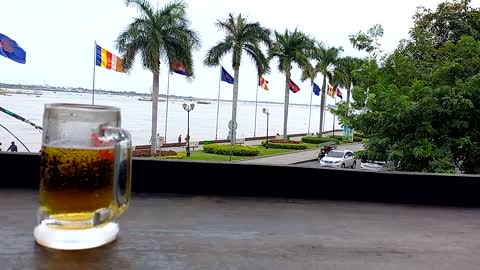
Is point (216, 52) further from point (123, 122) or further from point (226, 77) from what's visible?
point (123, 122)

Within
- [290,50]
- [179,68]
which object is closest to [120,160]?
[179,68]

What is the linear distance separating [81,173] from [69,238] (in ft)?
0.40

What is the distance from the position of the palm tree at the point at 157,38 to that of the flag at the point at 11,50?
11.0ft

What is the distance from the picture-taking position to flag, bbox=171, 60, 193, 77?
52.0ft

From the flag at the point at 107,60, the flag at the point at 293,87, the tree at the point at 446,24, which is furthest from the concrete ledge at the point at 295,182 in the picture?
the flag at the point at 293,87

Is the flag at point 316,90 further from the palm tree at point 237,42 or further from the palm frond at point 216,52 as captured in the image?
the palm frond at point 216,52

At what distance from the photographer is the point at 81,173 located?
2.59 feet

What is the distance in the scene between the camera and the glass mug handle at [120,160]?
2.55 feet

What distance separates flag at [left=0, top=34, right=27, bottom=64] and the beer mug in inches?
544

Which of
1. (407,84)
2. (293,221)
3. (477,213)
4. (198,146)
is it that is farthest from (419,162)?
(198,146)

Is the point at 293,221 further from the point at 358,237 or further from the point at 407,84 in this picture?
the point at 407,84

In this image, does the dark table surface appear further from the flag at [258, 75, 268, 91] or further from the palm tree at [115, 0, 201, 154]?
the flag at [258, 75, 268, 91]

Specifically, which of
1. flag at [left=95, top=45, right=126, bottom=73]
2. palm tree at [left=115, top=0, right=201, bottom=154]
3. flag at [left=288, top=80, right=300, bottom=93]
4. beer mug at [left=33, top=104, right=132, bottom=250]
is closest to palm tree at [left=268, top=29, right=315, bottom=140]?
flag at [left=288, top=80, right=300, bottom=93]

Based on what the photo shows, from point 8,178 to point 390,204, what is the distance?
1340 millimetres
